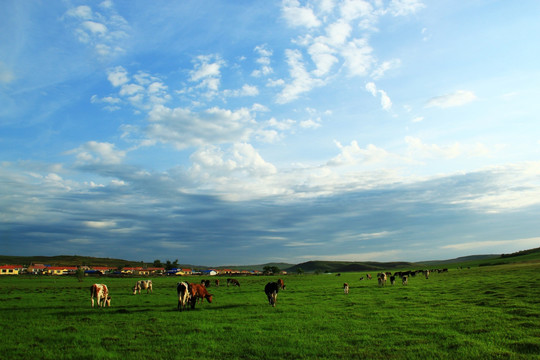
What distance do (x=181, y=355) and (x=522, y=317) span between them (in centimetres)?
1617

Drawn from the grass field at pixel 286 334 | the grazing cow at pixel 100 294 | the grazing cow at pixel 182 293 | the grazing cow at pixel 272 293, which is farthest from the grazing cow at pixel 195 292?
the grazing cow at pixel 100 294

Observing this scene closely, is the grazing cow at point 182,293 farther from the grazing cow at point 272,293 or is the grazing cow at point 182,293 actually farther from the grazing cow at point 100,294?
the grazing cow at point 100,294

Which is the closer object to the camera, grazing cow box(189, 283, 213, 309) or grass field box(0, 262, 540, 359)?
grass field box(0, 262, 540, 359)

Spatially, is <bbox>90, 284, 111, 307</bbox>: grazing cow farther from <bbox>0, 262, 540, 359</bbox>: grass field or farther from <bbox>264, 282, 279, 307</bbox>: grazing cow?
<bbox>264, 282, 279, 307</bbox>: grazing cow

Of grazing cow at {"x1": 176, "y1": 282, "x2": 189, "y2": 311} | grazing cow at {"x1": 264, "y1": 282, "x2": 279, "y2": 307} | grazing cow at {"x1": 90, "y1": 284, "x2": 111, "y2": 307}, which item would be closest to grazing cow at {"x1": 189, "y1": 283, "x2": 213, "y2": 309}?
grazing cow at {"x1": 176, "y1": 282, "x2": 189, "y2": 311}

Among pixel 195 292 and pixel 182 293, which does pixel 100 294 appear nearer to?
pixel 182 293

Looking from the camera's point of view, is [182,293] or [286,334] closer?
[286,334]

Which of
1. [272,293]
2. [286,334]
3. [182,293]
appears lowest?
[272,293]

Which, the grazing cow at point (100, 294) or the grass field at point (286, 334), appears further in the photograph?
the grazing cow at point (100, 294)

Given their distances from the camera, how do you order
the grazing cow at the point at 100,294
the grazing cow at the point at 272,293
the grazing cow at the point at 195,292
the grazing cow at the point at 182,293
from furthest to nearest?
the grazing cow at the point at 100,294 < the grazing cow at the point at 272,293 < the grazing cow at the point at 195,292 < the grazing cow at the point at 182,293

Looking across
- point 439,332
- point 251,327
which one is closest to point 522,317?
point 439,332

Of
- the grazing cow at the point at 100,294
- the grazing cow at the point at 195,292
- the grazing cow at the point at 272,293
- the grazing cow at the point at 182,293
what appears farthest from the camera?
the grazing cow at the point at 100,294

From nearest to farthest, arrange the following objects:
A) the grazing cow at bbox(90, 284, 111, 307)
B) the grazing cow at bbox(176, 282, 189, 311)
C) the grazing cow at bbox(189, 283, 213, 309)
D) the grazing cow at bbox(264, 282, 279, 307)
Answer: the grazing cow at bbox(176, 282, 189, 311)
the grazing cow at bbox(189, 283, 213, 309)
the grazing cow at bbox(264, 282, 279, 307)
the grazing cow at bbox(90, 284, 111, 307)

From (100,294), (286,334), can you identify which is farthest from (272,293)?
(100,294)
